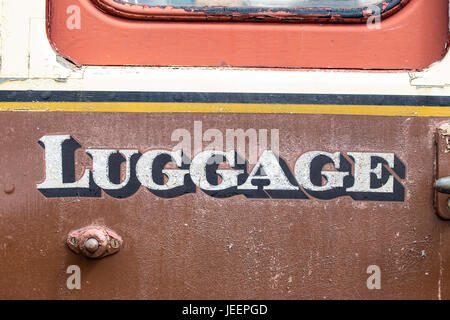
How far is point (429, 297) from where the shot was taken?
3.85 ft

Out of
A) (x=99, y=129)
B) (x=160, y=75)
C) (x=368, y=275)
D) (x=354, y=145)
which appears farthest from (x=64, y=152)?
(x=368, y=275)

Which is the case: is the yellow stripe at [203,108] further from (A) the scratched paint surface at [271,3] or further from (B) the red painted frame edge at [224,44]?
(A) the scratched paint surface at [271,3]

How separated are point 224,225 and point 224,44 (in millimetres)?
525

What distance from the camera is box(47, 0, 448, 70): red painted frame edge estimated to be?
1206 mm

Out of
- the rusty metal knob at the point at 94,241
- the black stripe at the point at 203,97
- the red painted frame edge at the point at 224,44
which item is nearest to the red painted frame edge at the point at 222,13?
the red painted frame edge at the point at 224,44

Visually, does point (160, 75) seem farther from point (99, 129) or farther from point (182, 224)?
point (182, 224)

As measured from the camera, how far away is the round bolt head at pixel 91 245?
44.5 inches

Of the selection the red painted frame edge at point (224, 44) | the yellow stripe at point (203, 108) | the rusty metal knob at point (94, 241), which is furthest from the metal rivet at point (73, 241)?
the red painted frame edge at point (224, 44)

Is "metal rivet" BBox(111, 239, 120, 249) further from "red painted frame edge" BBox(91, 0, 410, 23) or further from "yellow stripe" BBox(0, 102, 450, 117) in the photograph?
"red painted frame edge" BBox(91, 0, 410, 23)

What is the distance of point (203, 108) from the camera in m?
1.18

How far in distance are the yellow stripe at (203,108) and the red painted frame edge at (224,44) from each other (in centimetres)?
13

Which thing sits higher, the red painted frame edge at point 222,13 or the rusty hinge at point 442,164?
the red painted frame edge at point 222,13

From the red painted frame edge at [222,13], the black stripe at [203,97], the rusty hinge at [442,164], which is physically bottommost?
the rusty hinge at [442,164]
